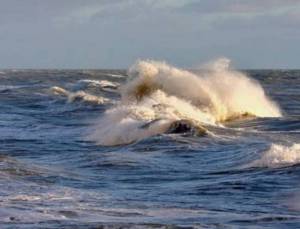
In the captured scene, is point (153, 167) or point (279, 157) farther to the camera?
point (279, 157)

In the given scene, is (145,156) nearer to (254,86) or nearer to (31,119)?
(31,119)

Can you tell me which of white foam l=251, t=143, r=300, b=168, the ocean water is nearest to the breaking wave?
the ocean water

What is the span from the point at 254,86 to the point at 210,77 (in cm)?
188

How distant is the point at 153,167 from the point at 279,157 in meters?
2.39

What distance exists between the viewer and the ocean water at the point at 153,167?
1242 cm

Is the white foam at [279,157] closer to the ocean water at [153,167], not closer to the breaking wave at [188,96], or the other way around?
the ocean water at [153,167]

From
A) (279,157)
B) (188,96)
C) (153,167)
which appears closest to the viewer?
(153,167)

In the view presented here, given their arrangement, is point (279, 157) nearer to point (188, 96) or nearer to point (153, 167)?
point (153, 167)

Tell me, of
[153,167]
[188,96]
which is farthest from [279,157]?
[188,96]

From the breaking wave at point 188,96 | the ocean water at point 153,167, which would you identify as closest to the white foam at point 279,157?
the ocean water at point 153,167

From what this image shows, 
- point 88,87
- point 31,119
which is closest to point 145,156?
point 31,119

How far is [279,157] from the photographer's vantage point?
738 inches

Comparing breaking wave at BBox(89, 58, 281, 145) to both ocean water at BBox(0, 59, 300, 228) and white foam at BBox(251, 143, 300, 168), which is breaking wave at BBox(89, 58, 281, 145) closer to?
ocean water at BBox(0, 59, 300, 228)

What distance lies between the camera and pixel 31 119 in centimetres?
3509
